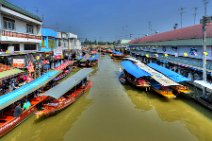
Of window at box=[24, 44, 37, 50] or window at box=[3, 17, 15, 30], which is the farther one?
window at box=[24, 44, 37, 50]

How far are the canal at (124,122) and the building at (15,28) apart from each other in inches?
473

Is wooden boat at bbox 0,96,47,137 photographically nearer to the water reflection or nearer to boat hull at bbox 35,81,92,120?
boat hull at bbox 35,81,92,120

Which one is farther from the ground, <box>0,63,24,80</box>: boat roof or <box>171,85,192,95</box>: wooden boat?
<box>0,63,24,80</box>: boat roof

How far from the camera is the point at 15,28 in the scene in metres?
27.5

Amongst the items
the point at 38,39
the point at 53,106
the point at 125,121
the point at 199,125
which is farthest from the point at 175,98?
the point at 38,39

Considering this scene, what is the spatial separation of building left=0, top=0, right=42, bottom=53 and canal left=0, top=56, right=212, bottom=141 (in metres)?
12.0

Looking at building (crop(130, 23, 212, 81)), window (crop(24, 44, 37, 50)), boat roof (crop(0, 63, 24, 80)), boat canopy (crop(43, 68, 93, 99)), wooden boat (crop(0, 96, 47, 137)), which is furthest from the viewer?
window (crop(24, 44, 37, 50))

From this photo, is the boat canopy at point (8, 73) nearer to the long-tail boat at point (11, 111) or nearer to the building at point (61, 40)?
the long-tail boat at point (11, 111)

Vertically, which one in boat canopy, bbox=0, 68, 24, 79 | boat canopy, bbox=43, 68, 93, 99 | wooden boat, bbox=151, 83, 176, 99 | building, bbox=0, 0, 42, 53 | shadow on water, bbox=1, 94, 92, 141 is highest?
building, bbox=0, 0, 42, 53

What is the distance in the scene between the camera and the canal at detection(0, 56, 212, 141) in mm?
14844

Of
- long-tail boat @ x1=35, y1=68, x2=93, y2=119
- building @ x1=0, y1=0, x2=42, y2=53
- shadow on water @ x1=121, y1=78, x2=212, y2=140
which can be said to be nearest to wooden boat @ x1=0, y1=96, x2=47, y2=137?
long-tail boat @ x1=35, y1=68, x2=93, y2=119

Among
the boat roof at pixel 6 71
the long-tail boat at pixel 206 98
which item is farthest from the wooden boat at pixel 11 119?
the long-tail boat at pixel 206 98

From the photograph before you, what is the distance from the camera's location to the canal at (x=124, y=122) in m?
14.8

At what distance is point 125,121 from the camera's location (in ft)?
57.7
